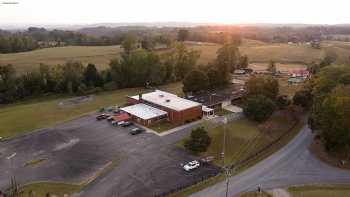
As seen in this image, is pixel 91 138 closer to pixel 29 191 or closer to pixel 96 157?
pixel 96 157

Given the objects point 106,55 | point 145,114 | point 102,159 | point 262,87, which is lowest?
point 102,159

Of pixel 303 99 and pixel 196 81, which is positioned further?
pixel 196 81

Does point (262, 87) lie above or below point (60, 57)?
below

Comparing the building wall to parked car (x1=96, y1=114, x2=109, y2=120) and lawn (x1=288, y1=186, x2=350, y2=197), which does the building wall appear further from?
lawn (x1=288, y1=186, x2=350, y2=197)

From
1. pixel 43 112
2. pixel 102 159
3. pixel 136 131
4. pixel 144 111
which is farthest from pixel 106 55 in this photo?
pixel 102 159

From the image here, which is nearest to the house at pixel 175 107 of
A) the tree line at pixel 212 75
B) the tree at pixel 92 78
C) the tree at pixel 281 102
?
the tree line at pixel 212 75

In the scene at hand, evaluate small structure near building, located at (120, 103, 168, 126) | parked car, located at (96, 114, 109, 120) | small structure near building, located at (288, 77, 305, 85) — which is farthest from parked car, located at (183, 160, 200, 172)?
small structure near building, located at (288, 77, 305, 85)

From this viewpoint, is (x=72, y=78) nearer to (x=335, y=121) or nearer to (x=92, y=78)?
(x=92, y=78)

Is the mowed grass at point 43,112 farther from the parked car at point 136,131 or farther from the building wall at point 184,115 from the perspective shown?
the building wall at point 184,115
